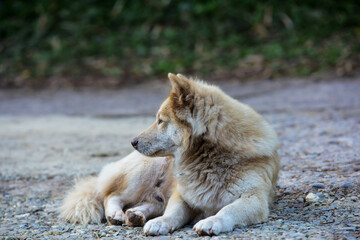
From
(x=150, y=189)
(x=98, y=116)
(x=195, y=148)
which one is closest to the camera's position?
(x=195, y=148)

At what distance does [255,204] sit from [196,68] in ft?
29.9

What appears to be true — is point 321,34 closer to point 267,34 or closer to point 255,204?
point 267,34

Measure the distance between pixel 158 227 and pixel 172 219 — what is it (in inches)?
7.2

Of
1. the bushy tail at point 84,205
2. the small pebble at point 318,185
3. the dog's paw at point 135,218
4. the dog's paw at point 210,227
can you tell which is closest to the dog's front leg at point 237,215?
the dog's paw at point 210,227

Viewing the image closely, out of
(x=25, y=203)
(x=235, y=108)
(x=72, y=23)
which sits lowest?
(x=25, y=203)

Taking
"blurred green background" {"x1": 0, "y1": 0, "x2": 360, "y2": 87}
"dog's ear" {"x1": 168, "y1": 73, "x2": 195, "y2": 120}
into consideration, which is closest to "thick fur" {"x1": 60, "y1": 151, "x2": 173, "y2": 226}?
"dog's ear" {"x1": 168, "y1": 73, "x2": 195, "y2": 120}

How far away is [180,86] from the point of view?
395 centimetres

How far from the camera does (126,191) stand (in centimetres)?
454

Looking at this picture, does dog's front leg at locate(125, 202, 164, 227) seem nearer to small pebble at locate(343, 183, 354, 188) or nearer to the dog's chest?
the dog's chest

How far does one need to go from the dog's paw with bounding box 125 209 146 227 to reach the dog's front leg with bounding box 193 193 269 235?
0.57 m

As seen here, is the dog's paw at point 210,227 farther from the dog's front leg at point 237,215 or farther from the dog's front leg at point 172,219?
the dog's front leg at point 172,219

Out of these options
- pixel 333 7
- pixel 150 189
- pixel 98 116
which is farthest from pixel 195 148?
pixel 333 7

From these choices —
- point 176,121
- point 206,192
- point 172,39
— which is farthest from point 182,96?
point 172,39

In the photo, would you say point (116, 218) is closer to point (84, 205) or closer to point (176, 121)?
point (84, 205)
